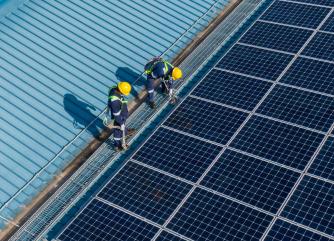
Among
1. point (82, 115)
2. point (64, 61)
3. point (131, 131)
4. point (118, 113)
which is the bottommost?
point (131, 131)

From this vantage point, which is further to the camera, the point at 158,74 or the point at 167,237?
the point at 158,74

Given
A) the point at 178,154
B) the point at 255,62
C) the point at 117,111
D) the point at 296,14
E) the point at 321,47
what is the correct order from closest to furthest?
the point at 178,154, the point at 117,111, the point at 255,62, the point at 321,47, the point at 296,14

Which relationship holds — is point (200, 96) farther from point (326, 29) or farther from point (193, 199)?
point (326, 29)

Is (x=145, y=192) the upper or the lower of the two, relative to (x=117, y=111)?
lower

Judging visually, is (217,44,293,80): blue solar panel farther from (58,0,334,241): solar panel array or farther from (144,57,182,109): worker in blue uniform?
(144,57,182,109): worker in blue uniform

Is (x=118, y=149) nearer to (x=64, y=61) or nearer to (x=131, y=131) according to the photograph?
(x=131, y=131)

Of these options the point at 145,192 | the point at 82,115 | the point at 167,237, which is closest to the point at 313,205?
the point at 167,237

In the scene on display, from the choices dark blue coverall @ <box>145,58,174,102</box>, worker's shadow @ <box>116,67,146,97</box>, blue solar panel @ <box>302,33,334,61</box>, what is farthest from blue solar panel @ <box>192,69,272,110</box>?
worker's shadow @ <box>116,67,146,97</box>

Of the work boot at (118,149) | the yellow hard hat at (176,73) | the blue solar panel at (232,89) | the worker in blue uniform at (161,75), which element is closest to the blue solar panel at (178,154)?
the work boot at (118,149)

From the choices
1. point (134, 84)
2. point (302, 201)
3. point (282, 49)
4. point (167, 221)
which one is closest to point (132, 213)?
point (167, 221)
